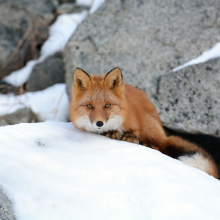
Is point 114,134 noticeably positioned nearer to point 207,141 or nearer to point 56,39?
point 207,141

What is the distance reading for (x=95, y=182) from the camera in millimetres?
1760

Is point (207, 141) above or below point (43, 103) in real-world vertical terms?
below

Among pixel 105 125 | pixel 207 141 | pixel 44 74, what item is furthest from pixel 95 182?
pixel 44 74

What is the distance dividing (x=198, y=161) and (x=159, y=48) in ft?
8.48

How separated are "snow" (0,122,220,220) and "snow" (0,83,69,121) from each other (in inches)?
106

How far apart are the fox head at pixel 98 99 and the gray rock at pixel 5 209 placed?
113 centimetres

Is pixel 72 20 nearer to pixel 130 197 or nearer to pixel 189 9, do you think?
pixel 189 9

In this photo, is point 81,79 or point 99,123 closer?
point 99,123

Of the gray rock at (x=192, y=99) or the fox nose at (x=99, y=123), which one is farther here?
the gray rock at (x=192, y=99)

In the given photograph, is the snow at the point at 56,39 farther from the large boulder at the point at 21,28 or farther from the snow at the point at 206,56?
the snow at the point at 206,56

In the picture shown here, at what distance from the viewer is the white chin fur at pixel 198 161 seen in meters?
2.54

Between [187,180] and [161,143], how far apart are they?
1054 millimetres

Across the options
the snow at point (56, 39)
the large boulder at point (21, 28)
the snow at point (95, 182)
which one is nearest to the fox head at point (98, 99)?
the snow at point (95, 182)

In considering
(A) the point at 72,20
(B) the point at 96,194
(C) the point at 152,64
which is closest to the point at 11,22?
(A) the point at 72,20
